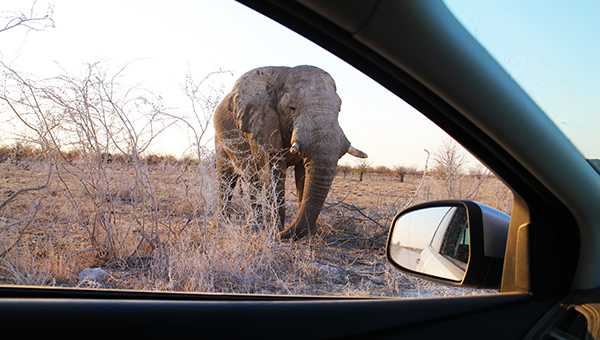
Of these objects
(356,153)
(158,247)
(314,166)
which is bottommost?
(158,247)

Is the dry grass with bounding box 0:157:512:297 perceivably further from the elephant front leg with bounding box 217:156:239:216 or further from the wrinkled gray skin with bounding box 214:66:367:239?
the wrinkled gray skin with bounding box 214:66:367:239

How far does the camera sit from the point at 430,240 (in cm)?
171

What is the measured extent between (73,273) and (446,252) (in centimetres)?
388

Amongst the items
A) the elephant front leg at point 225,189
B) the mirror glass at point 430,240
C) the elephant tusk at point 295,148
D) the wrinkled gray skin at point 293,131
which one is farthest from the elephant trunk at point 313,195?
the mirror glass at point 430,240

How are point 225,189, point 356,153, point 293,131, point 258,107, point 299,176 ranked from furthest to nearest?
point 299,176 < point 258,107 < point 356,153 < point 293,131 < point 225,189

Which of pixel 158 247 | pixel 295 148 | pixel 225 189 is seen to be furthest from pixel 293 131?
pixel 158 247

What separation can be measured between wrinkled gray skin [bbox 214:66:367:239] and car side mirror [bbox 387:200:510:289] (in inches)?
158

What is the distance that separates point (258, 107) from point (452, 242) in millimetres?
6136

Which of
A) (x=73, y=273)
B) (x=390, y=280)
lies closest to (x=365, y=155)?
(x=390, y=280)

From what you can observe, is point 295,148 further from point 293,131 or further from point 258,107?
point 258,107

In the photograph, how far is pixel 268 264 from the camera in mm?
4266

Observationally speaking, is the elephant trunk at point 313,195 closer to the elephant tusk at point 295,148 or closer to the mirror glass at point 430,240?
the elephant tusk at point 295,148

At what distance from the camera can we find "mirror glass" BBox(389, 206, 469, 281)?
1.56 metres

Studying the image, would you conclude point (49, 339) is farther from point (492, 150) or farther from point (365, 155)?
point (365, 155)
